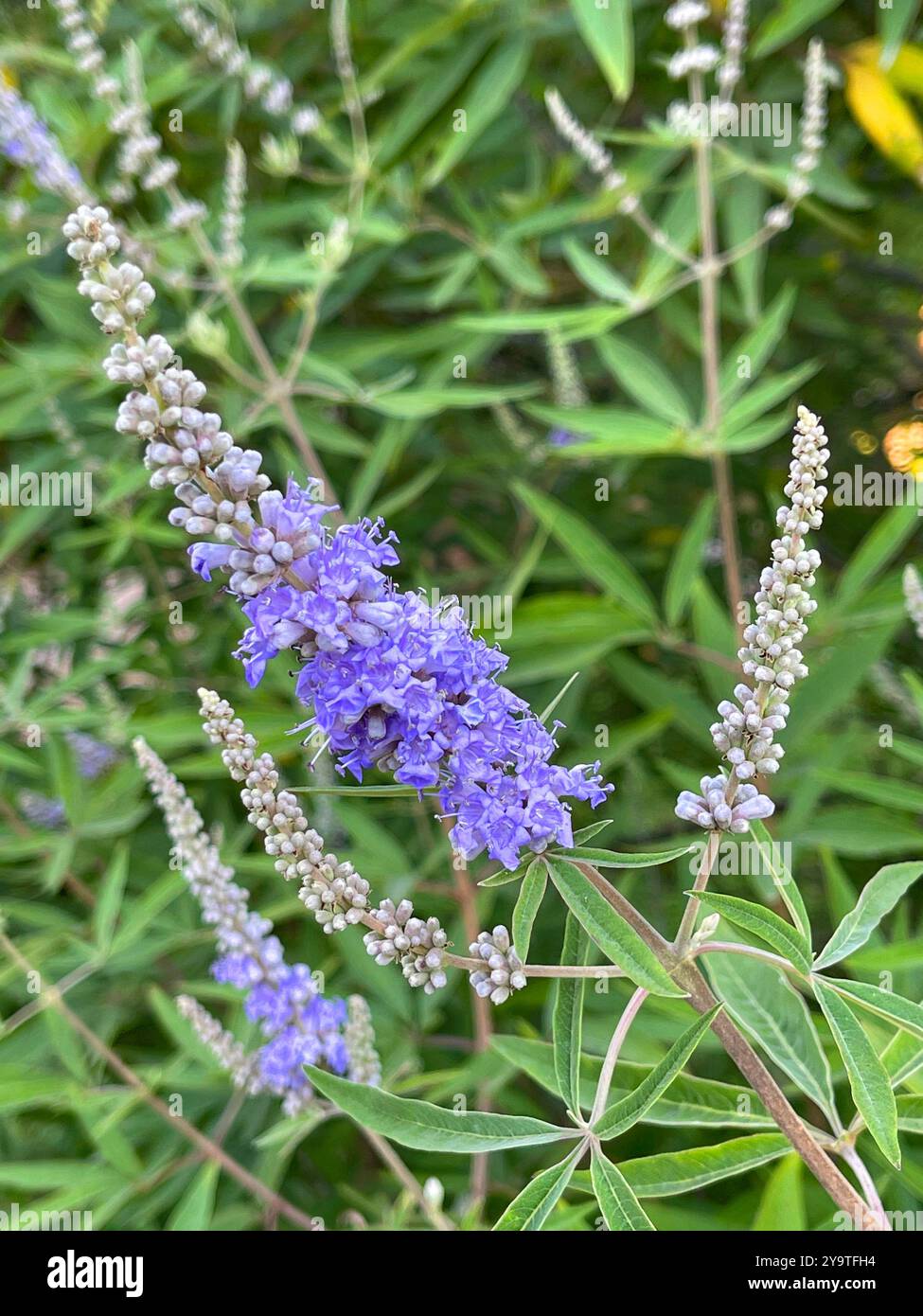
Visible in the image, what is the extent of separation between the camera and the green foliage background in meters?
2.53

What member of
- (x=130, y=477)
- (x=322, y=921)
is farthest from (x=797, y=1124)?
(x=130, y=477)

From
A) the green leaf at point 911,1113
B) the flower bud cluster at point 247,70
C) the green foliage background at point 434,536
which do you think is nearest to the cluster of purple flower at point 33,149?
the green foliage background at point 434,536

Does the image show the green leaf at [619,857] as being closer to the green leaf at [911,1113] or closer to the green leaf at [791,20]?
the green leaf at [911,1113]

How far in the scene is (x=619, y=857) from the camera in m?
1.09

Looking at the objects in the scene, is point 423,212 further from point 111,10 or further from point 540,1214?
point 540,1214

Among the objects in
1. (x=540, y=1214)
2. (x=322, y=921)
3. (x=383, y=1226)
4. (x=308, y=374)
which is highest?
(x=308, y=374)

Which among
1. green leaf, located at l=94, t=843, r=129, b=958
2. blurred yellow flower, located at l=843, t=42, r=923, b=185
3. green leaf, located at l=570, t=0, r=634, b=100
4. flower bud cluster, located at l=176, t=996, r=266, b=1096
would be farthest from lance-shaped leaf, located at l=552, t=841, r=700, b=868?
blurred yellow flower, located at l=843, t=42, r=923, b=185

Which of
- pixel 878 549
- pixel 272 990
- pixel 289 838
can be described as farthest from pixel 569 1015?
pixel 878 549

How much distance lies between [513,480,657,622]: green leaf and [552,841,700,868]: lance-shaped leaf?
149 centimetres

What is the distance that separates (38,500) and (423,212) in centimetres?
127

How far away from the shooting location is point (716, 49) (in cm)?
317

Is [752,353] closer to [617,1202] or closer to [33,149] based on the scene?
[33,149]
